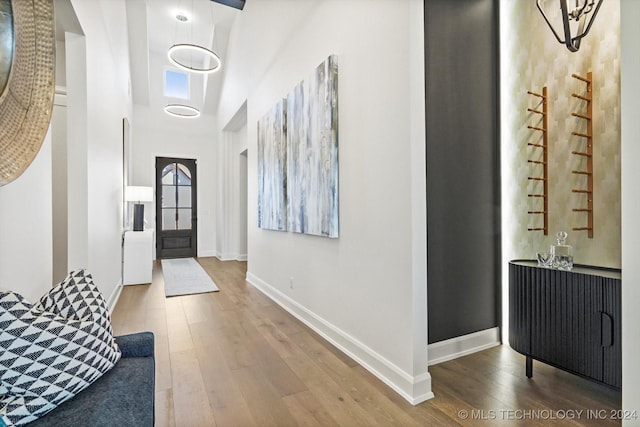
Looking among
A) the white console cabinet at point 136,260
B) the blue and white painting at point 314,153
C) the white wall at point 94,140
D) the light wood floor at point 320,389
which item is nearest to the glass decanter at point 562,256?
the light wood floor at point 320,389

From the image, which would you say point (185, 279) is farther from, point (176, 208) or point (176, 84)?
point (176, 84)

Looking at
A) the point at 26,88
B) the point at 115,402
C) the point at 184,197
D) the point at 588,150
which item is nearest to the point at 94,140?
the point at 26,88

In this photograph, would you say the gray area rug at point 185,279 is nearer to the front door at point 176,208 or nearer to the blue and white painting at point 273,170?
the front door at point 176,208

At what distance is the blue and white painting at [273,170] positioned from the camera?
11.8ft

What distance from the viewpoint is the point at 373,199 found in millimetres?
2164

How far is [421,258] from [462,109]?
1.29 metres

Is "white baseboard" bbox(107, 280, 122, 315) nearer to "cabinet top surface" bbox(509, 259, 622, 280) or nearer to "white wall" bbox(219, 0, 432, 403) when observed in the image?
"white wall" bbox(219, 0, 432, 403)

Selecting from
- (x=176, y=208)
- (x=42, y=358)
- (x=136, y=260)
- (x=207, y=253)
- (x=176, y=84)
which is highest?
(x=176, y=84)

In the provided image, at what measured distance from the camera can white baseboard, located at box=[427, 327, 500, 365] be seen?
226cm

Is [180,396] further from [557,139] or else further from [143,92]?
[143,92]

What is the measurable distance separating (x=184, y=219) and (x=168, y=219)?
1.16 feet

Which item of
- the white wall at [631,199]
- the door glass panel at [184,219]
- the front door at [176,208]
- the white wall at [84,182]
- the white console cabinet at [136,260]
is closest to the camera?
the white wall at [631,199]

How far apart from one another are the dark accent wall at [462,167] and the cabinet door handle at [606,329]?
83cm

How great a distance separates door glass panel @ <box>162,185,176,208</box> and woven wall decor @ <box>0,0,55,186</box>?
21.1 feet
